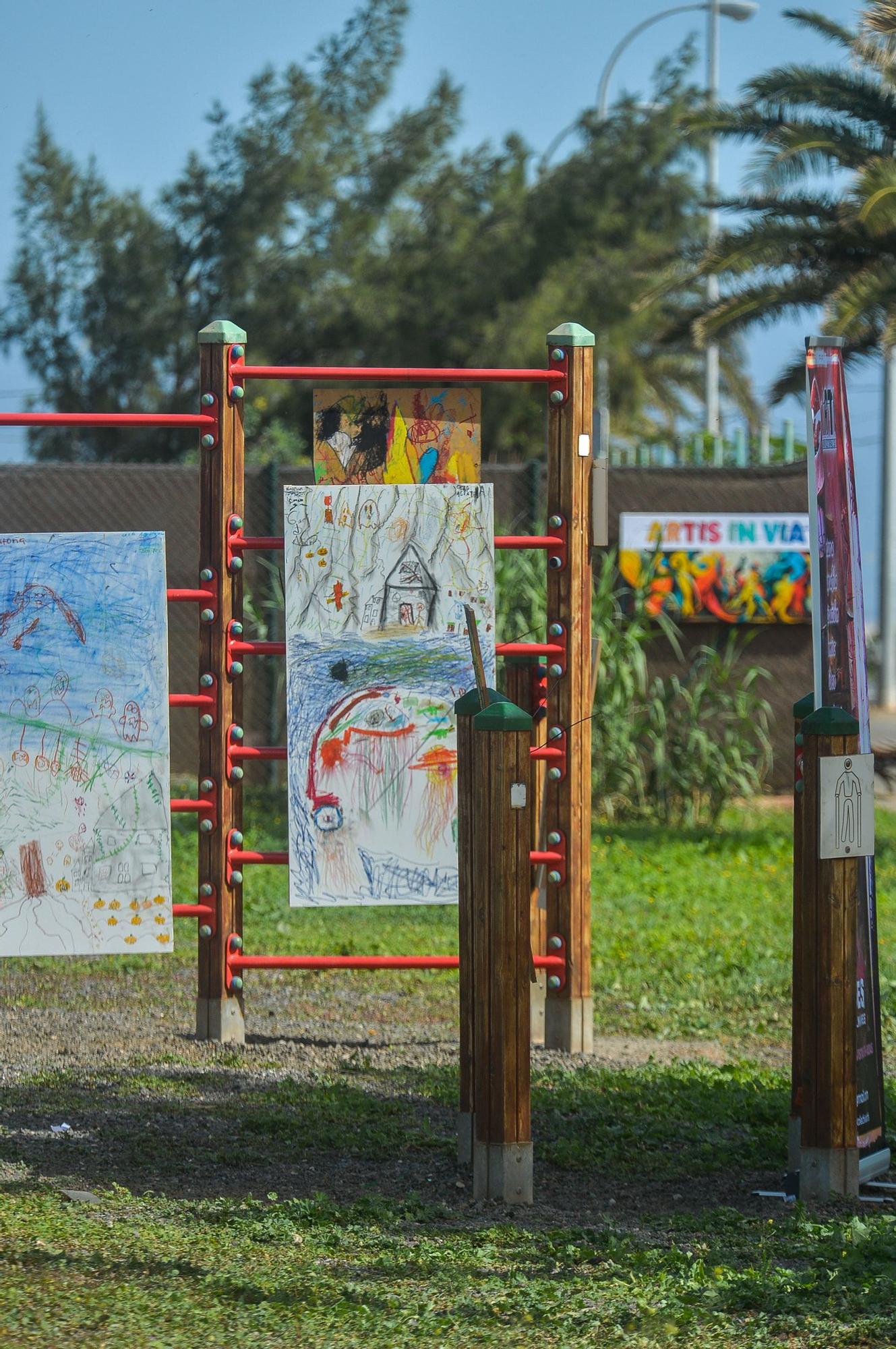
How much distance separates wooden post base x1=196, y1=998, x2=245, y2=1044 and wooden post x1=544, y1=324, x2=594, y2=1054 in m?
1.14

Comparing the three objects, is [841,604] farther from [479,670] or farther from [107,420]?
[107,420]

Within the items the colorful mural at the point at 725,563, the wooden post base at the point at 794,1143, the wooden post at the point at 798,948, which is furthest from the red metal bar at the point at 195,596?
the colorful mural at the point at 725,563

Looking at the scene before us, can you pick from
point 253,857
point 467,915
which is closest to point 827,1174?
point 467,915

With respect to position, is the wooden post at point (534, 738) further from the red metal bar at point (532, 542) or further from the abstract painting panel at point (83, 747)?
the abstract painting panel at point (83, 747)

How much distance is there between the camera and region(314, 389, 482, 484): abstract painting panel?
5957 millimetres

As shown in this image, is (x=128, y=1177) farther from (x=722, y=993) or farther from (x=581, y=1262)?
(x=722, y=993)

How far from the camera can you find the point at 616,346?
A: 23312mm

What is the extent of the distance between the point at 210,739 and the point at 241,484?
941 mm

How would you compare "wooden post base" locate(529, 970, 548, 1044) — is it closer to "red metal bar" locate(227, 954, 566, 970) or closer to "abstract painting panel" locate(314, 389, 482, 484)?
"red metal bar" locate(227, 954, 566, 970)

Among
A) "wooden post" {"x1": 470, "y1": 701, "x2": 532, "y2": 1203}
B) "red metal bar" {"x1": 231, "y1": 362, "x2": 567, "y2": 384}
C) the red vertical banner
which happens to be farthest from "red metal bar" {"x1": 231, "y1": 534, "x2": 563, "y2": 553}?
"wooden post" {"x1": 470, "y1": 701, "x2": 532, "y2": 1203}

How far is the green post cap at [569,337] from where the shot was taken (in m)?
5.82

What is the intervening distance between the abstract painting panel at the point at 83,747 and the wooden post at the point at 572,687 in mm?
1405

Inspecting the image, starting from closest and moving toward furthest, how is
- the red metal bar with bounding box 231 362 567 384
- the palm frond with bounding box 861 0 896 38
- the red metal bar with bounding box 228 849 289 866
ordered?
the red metal bar with bounding box 231 362 567 384 < the red metal bar with bounding box 228 849 289 866 < the palm frond with bounding box 861 0 896 38

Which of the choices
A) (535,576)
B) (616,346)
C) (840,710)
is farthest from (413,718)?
(616,346)
